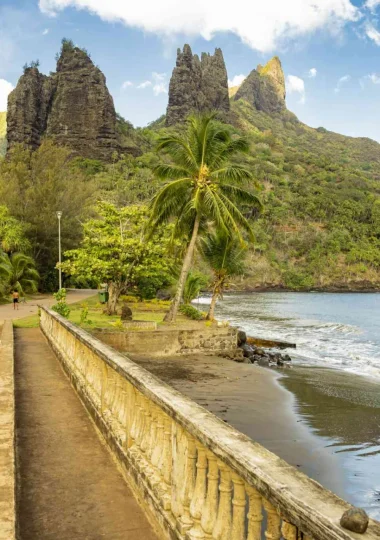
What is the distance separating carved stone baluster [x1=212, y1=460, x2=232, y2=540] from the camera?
2.40 meters

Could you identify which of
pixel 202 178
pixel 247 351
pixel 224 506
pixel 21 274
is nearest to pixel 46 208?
pixel 21 274

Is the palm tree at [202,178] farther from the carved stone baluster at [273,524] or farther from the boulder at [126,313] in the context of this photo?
the carved stone baluster at [273,524]

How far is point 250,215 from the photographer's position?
11400 cm

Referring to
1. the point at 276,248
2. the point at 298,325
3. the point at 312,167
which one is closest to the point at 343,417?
the point at 298,325

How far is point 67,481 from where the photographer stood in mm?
4242

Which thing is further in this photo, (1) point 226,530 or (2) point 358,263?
(2) point 358,263

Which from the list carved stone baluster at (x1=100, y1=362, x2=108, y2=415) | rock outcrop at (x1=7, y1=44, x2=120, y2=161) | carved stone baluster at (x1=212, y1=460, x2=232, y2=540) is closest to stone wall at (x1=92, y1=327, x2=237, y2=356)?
carved stone baluster at (x1=100, y1=362, x2=108, y2=415)

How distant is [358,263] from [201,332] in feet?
310

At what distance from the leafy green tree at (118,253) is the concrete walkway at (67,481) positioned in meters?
17.0

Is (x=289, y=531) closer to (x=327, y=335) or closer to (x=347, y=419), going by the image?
(x=347, y=419)

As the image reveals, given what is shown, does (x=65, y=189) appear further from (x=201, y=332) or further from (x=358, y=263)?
(x=358, y=263)

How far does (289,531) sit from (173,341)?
18546 mm

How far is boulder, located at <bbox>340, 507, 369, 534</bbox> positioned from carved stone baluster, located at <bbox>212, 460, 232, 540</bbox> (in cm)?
92

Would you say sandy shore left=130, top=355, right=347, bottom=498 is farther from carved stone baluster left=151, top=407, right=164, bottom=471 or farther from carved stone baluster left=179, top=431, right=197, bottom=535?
carved stone baluster left=179, top=431, right=197, bottom=535
